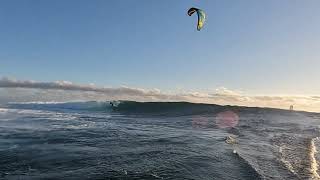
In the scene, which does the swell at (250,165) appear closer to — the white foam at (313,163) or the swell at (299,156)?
the swell at (299,156)

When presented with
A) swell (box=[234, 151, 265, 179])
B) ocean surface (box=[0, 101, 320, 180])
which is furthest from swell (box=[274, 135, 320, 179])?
swell (box=[234, 151, 265, 179])

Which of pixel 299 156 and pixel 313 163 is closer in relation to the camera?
pixel 313 163

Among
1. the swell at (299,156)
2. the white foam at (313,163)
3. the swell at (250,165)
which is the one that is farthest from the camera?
the swell at (299,156)

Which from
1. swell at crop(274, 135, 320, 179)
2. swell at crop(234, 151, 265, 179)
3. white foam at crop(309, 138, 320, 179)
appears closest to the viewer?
swell at crop(234, 151, 265, 179)

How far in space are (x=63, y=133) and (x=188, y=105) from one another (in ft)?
99.1

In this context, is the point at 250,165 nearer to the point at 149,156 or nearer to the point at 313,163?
the point at 313,163

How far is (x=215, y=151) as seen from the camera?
12.5m

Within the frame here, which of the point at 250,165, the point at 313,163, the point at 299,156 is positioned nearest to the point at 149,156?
the point at 250,165

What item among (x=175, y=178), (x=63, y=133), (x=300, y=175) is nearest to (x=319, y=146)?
(x=300, y=175)

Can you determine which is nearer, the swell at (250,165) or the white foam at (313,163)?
the swell at (250,165)

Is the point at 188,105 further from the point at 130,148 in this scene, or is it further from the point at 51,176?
the point at 51,176

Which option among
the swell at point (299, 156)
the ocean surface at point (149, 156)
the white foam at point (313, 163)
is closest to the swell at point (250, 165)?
the ocean surface at point (149, 156)

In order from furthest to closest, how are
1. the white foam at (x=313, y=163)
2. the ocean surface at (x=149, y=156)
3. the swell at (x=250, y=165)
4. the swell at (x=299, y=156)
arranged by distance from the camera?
the swell at (x=299, y=156)
the white foam at (x=313, y=163)
the swell at (x=250, y=165)
the ocean surface at (x=149, y=156)

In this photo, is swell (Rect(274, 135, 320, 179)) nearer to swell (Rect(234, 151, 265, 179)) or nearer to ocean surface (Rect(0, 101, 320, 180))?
ocean surface (Rect(0, 101, 320, 180))
